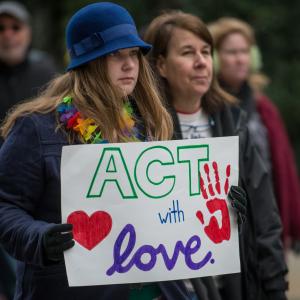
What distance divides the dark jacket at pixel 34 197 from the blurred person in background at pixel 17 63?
104 inches

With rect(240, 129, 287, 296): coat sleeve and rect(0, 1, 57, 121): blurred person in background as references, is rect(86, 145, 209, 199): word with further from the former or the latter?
rect(0, 1, 57, 121): blurred person in background

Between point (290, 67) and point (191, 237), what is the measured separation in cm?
596

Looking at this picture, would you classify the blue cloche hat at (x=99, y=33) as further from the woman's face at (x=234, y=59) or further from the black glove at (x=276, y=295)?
the woman's face at (x=234, y=59)

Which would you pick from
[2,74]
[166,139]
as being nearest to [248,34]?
[2,74]

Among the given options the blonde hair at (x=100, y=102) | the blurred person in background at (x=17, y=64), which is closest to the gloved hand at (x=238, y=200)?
the blonde hair at (x=100, y=102)

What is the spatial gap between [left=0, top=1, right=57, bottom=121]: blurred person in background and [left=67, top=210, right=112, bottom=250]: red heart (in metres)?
2.73

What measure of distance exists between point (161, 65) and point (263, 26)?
4771mm

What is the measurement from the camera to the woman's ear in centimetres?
429

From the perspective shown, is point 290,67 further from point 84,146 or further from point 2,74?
point 84,146

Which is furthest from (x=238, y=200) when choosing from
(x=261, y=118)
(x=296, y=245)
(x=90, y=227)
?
(x=296, y=245)

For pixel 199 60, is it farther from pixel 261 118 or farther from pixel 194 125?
pixel 261 118

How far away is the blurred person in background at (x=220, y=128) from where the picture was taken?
4078 millimetres

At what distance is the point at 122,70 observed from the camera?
3.46 m

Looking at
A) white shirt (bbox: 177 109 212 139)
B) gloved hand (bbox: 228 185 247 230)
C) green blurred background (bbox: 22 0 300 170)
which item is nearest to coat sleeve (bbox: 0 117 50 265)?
gloved hand (bbox: 228 185 247 230)
